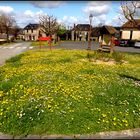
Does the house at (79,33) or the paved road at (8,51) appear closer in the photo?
the paved road at (8,51)

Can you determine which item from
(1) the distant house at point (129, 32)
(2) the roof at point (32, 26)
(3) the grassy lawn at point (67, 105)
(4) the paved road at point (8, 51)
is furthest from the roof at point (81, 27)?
(3) the grassy lawn at point (67, 105)

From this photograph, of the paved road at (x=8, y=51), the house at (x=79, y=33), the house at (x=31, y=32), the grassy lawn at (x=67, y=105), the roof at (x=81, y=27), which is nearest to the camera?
the grassy lawn at (x=67, y=105)

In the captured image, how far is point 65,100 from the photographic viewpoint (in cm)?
761

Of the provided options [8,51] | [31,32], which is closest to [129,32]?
[8,51]

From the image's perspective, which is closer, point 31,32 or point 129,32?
point 129,32

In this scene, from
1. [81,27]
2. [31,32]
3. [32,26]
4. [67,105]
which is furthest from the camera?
[32,26]

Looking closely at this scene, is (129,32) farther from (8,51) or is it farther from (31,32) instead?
(31,32)

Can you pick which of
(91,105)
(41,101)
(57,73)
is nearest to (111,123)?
(91,105)

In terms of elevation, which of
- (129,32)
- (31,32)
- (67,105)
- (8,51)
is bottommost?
(31,32)

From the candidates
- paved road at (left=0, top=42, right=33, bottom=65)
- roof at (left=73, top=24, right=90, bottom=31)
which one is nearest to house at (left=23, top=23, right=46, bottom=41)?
roof at (left=73, top=24, right=90, bottom=31)

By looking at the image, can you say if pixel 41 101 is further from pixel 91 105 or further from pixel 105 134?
pixel 105 134

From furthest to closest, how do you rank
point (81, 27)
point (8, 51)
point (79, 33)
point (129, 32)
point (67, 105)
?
1. point (81, 27)
2. point (79, 33)
3. point (129, 32)
4. point (8, 51)
5. point (67, 105)

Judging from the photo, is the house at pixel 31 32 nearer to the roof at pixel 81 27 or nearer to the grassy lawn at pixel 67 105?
the roof at pixel 81 27

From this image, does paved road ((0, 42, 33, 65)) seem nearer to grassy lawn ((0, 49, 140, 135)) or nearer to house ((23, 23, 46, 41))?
grassy lawn ((0, 49, 140, 135))
